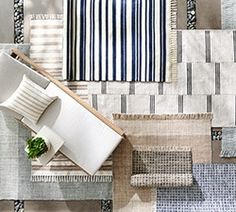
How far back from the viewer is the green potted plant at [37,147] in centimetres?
275

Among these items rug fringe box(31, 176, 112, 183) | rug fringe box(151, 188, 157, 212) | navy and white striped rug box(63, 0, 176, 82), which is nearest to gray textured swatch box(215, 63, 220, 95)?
navy and white striped rug box(63, 0, 176, 82)

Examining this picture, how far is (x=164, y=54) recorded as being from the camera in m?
3.02

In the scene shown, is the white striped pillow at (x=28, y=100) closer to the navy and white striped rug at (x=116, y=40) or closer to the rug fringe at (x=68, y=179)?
the navy and white striped rug at (x=116, y=40)

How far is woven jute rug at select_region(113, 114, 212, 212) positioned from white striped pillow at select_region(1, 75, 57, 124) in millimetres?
464

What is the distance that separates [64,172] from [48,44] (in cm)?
73

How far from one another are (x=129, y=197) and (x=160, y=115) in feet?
1.64

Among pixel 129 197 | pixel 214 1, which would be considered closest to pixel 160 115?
pixel 129 197

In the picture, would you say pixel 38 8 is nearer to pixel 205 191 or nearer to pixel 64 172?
pixel 64 172

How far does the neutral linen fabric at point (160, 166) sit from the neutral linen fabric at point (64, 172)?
0.16 m

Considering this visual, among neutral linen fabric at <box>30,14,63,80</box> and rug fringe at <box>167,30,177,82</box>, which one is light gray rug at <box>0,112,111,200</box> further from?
rug fringe at <box>167,30,177,82</box>

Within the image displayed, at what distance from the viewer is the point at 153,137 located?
3.02 meters

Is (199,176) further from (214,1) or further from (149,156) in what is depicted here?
(214,1)

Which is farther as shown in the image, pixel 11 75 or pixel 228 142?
pixel 228 142

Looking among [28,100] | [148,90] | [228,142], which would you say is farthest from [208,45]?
[28,100]
